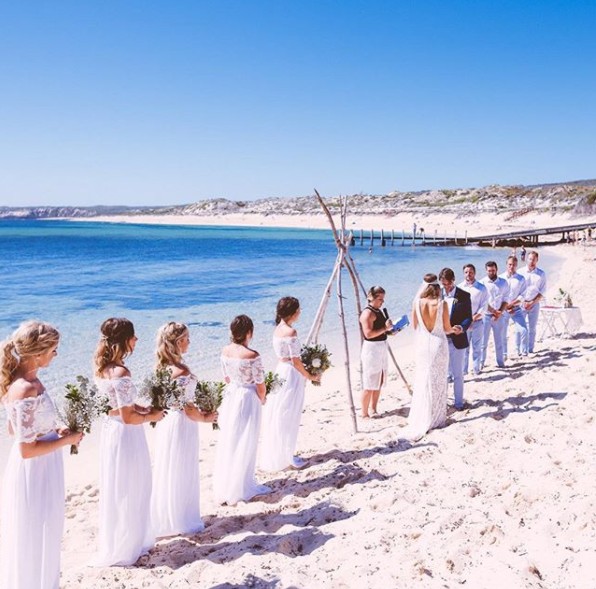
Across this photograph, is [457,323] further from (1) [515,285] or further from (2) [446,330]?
(1) [515,285]

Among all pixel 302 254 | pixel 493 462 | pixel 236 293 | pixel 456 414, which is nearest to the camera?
pixel 493 462

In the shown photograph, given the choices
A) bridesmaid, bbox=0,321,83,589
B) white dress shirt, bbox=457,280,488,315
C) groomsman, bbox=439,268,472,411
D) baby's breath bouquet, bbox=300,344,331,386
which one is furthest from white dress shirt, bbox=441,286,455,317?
bridesmaid, bbox=0,321,83,589

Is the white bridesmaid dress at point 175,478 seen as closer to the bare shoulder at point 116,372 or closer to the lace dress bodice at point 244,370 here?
the lace dress bodice at point 244,370

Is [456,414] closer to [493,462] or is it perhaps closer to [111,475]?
[493,462]

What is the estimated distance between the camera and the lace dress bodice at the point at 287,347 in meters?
6.33

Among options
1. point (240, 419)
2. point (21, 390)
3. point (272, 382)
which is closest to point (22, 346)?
point (21, 390)

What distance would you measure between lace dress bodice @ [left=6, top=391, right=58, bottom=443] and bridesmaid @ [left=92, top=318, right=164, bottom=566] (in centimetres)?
57

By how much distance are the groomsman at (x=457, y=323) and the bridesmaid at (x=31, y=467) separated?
5.42 metres

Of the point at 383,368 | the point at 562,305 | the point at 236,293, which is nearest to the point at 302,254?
the point at 236,293

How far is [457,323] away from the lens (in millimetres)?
8352

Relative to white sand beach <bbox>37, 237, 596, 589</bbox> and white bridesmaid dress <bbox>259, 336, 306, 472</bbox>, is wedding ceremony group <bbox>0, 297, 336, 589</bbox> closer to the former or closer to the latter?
white bridesmaid dress <bbox>259, 336, 306, 472</bbox>

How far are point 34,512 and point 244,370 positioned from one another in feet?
7.42

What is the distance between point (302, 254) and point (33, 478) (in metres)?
51.7

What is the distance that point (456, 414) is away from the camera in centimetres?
764
